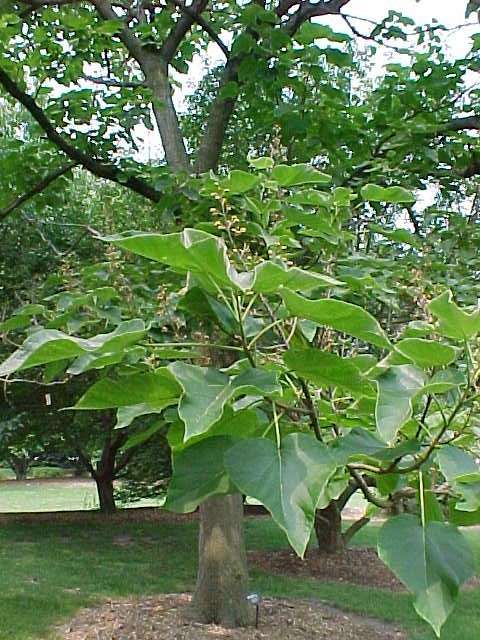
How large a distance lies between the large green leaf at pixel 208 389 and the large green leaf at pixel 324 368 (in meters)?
0.04

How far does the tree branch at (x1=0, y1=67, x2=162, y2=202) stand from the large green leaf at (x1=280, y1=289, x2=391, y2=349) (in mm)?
4371

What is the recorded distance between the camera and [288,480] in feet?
2.36

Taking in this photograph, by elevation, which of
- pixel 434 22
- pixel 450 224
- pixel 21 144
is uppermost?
pixel 434 22

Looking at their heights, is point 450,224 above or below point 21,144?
below

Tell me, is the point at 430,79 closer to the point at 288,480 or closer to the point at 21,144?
the point at 21,144

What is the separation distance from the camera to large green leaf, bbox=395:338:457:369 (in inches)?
30.3

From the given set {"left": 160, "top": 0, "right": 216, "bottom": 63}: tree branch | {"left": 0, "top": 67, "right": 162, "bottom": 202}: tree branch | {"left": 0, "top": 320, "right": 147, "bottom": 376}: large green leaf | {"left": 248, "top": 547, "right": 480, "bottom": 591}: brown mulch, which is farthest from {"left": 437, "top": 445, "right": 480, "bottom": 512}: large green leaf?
{"left": 248, "top": 547, "right": 480, "bottom": 591}: brown mulch

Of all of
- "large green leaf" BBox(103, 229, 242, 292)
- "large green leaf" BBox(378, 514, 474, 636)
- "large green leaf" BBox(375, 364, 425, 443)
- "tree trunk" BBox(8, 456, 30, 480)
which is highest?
"large green leaf" BBox(103, 229, 242, 292)

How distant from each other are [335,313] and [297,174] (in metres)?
0.53

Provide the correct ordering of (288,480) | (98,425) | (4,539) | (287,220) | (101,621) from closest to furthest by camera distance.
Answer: (288,480) < (287,220) < (101,621) < (4,539) < (98,425)

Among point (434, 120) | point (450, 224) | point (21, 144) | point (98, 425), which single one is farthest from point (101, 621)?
point (98, 425)

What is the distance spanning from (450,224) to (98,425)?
A: 29.8 ft

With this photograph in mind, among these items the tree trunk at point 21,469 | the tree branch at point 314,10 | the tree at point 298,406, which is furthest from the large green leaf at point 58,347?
the tree trunk at point 21,469

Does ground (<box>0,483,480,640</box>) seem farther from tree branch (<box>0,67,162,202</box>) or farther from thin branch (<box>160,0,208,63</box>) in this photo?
thin branch (<box>160,0,208,63</box>)
